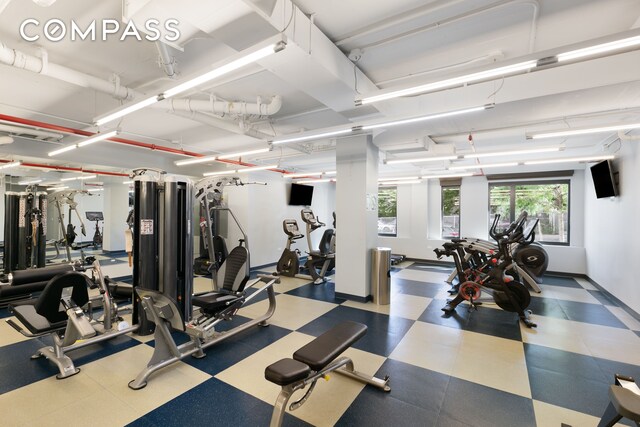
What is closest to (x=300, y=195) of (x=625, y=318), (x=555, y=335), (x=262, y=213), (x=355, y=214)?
(x=262, y=213)

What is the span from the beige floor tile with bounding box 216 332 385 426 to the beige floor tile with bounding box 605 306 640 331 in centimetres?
370

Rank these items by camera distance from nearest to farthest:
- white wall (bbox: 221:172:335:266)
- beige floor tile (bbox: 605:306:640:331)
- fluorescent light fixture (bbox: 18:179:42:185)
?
beige floor tile (bbox: 605:306:640:331) < fluorescent light fixture (bbox: 18:179:42:185) < white wall (bbox: 221:172:335:266)

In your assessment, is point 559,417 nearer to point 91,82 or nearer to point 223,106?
point 223,106

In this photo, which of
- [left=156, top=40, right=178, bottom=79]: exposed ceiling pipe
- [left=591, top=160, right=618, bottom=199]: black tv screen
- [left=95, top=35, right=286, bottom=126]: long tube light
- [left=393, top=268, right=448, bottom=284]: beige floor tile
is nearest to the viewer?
[left=95, top=35, right=286, bottom=126]: long tube light

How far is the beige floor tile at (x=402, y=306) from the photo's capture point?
4.39 meters

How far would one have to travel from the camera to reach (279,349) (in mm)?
3182

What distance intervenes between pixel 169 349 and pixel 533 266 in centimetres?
702

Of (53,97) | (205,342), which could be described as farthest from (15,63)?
(205,342)

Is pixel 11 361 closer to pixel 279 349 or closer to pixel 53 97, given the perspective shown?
pixel 279 349

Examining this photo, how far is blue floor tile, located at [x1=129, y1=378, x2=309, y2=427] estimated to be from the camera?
2074 millimetres

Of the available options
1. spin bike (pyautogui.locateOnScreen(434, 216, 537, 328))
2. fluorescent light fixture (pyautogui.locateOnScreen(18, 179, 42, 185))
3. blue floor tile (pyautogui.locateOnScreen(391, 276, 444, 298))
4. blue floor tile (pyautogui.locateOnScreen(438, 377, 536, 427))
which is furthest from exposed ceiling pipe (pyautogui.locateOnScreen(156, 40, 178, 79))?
fluorescent light fixture (pyautogui.locateOnScreen(18, 179, 42, 185))

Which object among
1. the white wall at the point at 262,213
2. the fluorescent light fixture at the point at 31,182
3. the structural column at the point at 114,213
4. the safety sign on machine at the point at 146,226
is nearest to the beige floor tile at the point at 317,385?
the safety sign on machine at the point at 146,226

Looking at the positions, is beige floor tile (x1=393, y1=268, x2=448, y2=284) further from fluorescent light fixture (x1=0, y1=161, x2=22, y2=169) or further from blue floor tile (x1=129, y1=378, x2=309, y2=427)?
fluorescent light fixture (x1=0, y1=161, x2=22, y2=169)

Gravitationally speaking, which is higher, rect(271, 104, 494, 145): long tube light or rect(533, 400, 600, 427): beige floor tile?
rect(271, 104, 494, 145): long tube light
